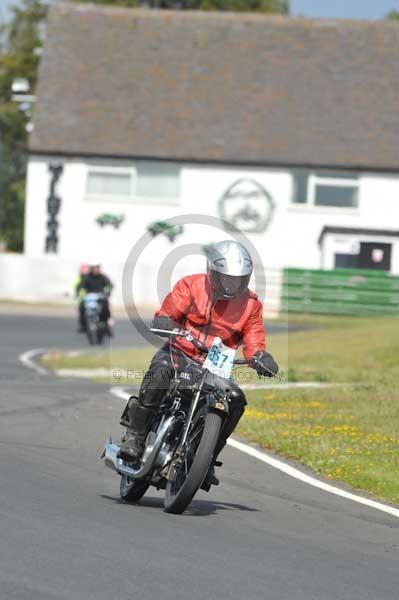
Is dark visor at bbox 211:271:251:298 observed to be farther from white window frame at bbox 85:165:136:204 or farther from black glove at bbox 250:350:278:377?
white window frame at bbox 85:165:136:204

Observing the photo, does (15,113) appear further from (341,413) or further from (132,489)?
(132,489)

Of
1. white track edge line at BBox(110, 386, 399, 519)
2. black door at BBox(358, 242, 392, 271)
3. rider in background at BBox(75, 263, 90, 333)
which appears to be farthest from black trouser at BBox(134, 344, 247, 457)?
black door at BBox(358, 242, 392, 271)

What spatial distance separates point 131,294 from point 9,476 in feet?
117

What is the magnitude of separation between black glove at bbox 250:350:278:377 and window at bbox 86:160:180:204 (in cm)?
3894

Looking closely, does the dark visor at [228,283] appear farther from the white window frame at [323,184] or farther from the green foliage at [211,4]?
the green foliage at [211,4]

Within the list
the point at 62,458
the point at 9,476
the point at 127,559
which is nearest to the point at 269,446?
the point at 62,458

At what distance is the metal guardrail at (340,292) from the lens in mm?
44875

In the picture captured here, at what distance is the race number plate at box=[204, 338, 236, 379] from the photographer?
9055 mm

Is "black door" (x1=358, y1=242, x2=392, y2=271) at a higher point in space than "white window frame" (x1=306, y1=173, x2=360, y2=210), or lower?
lower

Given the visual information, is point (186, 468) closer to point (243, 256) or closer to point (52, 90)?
point (243, 256)

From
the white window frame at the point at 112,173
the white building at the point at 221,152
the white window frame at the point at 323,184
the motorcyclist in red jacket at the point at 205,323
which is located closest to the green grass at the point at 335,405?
the motorcyclist in red jacket at the point at 205,323

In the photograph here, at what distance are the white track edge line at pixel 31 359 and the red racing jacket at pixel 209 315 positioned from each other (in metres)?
12.4

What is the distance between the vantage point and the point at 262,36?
50.1 meters

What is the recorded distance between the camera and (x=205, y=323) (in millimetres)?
9289
